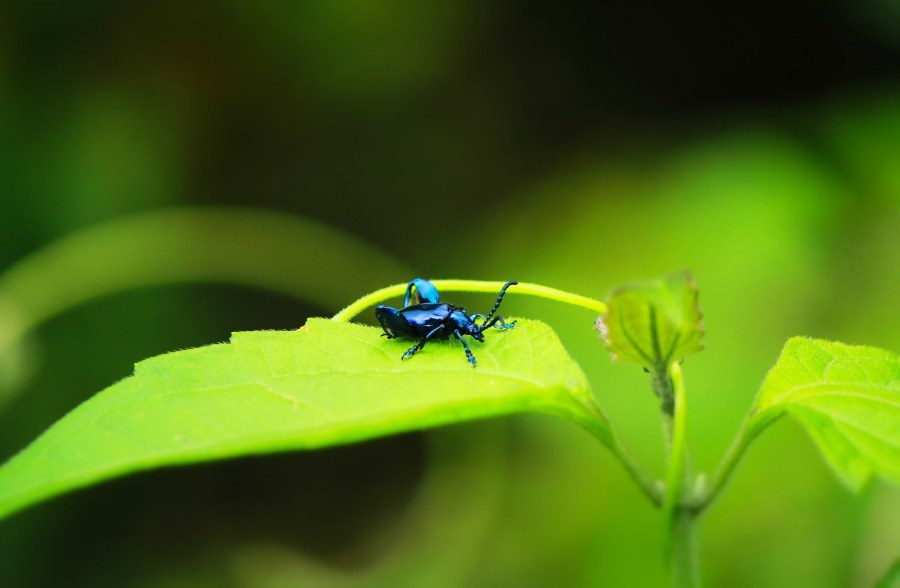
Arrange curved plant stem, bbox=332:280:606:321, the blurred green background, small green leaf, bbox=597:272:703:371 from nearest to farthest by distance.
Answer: small green leaf, bbox=597:272:703:371, curved plant stem, bbox=332:280:606:321, the blurred green background

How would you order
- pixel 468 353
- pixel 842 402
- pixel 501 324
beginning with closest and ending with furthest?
pixel 842 402 → pixel 468 353 → pixel 501 324

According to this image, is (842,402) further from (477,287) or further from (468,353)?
(477,287)

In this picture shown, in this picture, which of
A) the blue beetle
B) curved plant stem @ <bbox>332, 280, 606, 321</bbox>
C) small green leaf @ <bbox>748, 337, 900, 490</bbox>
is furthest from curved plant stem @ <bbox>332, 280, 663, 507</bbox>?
small green leaf @ <bbox>748, 337, 900, 490</bbox>

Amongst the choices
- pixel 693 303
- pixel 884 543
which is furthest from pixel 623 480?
pixel 693 303

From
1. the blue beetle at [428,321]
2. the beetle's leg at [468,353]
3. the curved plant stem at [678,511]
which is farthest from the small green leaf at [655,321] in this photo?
the blue beetle at [428,321]

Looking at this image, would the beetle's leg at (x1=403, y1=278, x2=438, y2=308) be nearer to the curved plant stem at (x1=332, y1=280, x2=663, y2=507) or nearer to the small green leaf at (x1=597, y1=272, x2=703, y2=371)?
the curved plant stem at (x1=332, y1=280, x2=663, y2=507)

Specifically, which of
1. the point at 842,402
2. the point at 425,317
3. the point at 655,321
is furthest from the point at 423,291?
the point at 842,402
